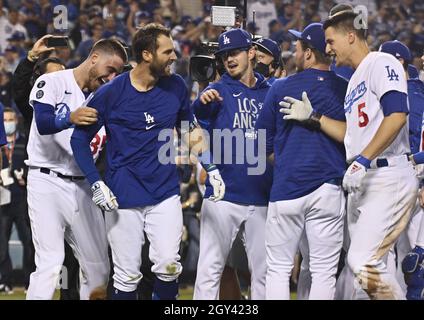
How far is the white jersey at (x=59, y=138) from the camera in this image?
266 inches

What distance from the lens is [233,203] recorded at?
6906mm

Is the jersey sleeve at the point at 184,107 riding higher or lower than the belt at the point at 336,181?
higher

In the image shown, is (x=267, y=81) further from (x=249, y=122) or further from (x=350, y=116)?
(x=350, y=116)

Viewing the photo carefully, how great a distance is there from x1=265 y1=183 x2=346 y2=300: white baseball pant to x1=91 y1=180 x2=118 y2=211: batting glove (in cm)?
106

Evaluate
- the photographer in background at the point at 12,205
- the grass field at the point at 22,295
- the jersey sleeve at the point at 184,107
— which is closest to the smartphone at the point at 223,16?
the jersey sleeve at the point at 184,107

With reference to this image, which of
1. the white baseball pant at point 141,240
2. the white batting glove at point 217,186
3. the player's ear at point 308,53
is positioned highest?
the player's ear at point 308,53

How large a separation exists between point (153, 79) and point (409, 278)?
94.2 inches

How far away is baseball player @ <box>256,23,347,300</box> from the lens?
642 cm

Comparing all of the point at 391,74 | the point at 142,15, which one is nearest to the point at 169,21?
the point at 142,15

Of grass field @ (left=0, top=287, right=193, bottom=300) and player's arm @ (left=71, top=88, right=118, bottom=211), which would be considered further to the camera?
grass field @ (left=0, top=287, right=193, bottom=300)

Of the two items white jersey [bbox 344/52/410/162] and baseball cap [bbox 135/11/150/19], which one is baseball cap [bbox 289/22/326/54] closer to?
white jersey [bbox 344/52/410/162]

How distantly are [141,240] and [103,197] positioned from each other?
48cm

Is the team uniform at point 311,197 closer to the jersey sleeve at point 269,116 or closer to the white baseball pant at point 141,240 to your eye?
the jersey sleeve at point 269,116

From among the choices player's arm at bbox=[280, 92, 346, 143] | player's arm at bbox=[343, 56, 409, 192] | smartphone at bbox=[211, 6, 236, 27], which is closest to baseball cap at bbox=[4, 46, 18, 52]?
smartphone at bbox=[211, 6, 236, 27]
